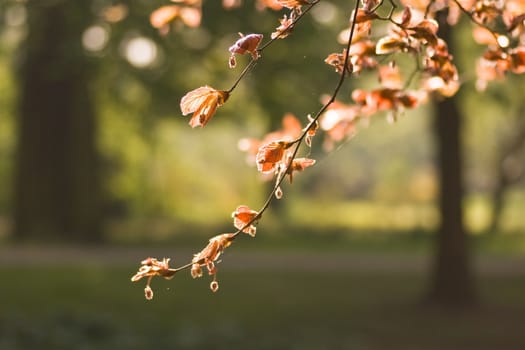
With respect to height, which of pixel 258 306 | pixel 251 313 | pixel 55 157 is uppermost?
pixel 55 157

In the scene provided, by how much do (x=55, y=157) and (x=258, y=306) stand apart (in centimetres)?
740

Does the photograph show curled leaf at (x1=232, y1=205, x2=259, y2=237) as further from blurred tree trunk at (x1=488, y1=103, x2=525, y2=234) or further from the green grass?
blurred tree trunk at (x1=488, y1=103, x2=525, y2=234)

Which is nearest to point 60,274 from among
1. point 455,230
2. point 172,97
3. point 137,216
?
point 172,97

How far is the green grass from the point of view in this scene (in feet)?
23.5

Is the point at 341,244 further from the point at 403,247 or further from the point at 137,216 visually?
the point at 137,216

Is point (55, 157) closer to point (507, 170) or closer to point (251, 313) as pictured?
point (251, 313)

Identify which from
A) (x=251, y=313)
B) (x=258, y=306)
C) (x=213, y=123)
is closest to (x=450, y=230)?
(x=258, y=306)

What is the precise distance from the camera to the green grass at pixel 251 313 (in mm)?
7172

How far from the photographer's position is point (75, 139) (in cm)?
1616

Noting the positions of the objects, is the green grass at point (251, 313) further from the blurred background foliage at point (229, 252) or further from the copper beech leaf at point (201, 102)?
the copper beech leaf at point (201, 102)

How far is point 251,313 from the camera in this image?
381 inches

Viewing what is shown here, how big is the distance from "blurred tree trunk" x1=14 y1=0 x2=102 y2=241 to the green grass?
3.66m

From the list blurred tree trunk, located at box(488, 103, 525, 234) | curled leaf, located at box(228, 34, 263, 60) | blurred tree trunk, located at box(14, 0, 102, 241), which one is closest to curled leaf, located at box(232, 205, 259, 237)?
curled leaf, located at box(228, 34, 263, 60)

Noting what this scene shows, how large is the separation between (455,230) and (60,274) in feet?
17.0
